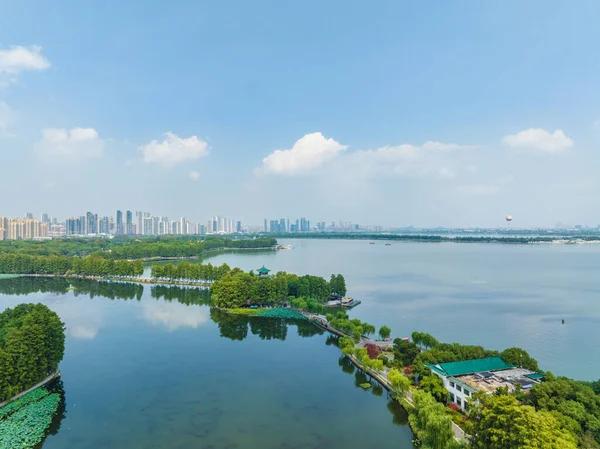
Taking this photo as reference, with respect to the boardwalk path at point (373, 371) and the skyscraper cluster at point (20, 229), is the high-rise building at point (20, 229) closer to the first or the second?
the skyscraper cluster at point (20, 229)

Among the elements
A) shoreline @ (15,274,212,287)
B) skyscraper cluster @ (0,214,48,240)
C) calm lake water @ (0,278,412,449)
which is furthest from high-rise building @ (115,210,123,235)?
calm lake water @ (0,278,412,449)

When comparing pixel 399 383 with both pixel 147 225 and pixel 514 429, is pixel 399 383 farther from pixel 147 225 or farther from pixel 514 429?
pixel 147 225

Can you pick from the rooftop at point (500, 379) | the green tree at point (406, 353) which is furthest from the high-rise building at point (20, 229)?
the rooftop at point (500, 379)

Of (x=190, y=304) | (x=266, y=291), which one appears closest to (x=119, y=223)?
(x=190, y=304)

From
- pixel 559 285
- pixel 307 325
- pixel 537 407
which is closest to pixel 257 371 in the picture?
pixel 307 325

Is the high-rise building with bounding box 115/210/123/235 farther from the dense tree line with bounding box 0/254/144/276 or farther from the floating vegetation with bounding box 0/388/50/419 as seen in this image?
the floating vegetation with bounding box 0/388/50/419
